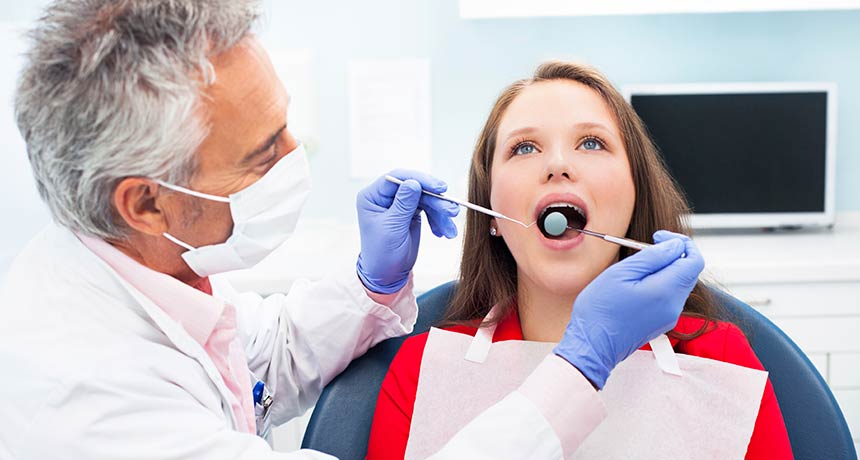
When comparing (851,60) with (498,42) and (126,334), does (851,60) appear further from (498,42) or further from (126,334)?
(126,334)

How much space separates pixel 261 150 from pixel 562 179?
18.5 inches

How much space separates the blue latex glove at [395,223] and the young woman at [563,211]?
98 mm

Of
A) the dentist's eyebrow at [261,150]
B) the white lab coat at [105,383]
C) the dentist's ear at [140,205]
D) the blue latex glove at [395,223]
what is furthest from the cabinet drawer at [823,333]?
the dentist's ear at [140,205]

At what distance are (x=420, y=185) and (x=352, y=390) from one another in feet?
1.16

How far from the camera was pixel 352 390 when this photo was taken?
1282 mm

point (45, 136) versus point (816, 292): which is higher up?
point (45, 136)

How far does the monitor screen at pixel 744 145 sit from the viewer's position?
2.55 m

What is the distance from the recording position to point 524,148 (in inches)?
51.8

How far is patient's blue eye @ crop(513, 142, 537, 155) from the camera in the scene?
4.28 ft

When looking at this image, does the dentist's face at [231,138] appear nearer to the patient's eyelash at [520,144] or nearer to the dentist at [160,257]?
the dentist at [160,257]

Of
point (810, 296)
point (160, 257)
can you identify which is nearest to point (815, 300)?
point (810, 296)

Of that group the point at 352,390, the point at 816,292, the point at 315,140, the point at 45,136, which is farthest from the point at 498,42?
the point at 45,136

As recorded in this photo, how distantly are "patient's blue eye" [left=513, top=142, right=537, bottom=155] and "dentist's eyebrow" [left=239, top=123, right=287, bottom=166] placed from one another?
423 millimetres

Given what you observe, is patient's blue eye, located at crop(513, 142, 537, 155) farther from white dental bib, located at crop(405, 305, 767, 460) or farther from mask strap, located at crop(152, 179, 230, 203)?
mask strap, located at crop(152, 179, 230, 203)
